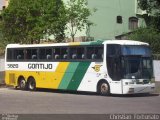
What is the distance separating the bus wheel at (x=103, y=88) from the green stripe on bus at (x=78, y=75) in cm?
130

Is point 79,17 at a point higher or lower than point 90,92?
higher

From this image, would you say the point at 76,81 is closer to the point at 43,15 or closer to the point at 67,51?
the point at 67,51

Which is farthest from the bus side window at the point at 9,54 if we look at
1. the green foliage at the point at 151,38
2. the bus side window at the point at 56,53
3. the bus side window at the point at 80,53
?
the green foliage at the point at 151,38

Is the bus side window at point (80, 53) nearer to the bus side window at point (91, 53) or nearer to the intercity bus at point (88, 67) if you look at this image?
the intercity bus at point (88, 67)

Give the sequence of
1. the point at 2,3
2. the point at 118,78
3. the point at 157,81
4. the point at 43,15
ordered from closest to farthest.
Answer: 1. the point at 118,78
2. the point at 157,81
3. the point at 43,15
4. the point at 2,3

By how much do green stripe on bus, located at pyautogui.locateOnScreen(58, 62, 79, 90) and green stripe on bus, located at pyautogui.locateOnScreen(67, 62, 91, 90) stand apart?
8.0 inches

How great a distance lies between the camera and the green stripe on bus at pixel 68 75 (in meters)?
29.0

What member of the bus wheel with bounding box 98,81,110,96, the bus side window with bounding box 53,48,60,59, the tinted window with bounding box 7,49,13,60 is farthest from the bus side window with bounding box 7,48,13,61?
the bus wheel with bounding box 98,81,110,96

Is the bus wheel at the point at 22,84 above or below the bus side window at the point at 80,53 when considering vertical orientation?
below

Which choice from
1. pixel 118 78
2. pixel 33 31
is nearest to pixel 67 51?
pixel 118 78

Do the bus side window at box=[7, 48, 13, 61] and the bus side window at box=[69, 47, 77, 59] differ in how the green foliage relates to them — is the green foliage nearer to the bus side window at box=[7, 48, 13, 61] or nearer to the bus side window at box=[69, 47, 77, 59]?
the bus side window at box=[7, 48, 13, 61]

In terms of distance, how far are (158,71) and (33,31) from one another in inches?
421

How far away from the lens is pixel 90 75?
28.1m

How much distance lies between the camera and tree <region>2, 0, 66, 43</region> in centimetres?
4178
